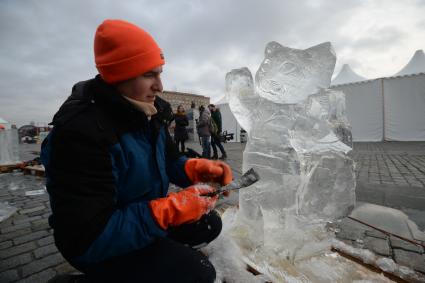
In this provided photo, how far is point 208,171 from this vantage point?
1506 mm

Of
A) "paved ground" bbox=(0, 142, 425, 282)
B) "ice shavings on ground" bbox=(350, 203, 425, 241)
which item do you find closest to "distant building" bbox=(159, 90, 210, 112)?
"paved ground" bbox=(0, 142, 425, 282)

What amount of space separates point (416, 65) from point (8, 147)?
15164 mm

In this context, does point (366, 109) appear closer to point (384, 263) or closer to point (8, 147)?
point (384, 263)

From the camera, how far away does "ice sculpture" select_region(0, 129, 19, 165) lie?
6.08 meters

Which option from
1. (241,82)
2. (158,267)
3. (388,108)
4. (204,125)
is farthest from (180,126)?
(388,108)

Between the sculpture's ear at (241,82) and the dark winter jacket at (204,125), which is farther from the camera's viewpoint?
the dark winter jacket at (204,125)

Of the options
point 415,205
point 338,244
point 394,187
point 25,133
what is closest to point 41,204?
point 338,244

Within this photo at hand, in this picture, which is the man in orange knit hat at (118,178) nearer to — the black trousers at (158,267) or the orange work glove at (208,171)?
the black trousers at (158,267)

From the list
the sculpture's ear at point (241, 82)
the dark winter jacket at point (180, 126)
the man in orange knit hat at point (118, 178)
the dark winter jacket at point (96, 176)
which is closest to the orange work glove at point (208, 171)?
the man in orange knit hat at point (118, 178)

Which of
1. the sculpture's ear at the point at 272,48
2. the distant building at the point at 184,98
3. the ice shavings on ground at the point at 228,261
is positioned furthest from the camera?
the distant building at the point at 184,98

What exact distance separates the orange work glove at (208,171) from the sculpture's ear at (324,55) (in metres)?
0.92

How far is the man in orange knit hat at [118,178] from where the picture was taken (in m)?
0.95

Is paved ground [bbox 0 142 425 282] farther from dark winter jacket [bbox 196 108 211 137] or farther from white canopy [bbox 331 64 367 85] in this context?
white canopy [bbox 331 64 367 85]

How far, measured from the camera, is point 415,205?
2.79m
